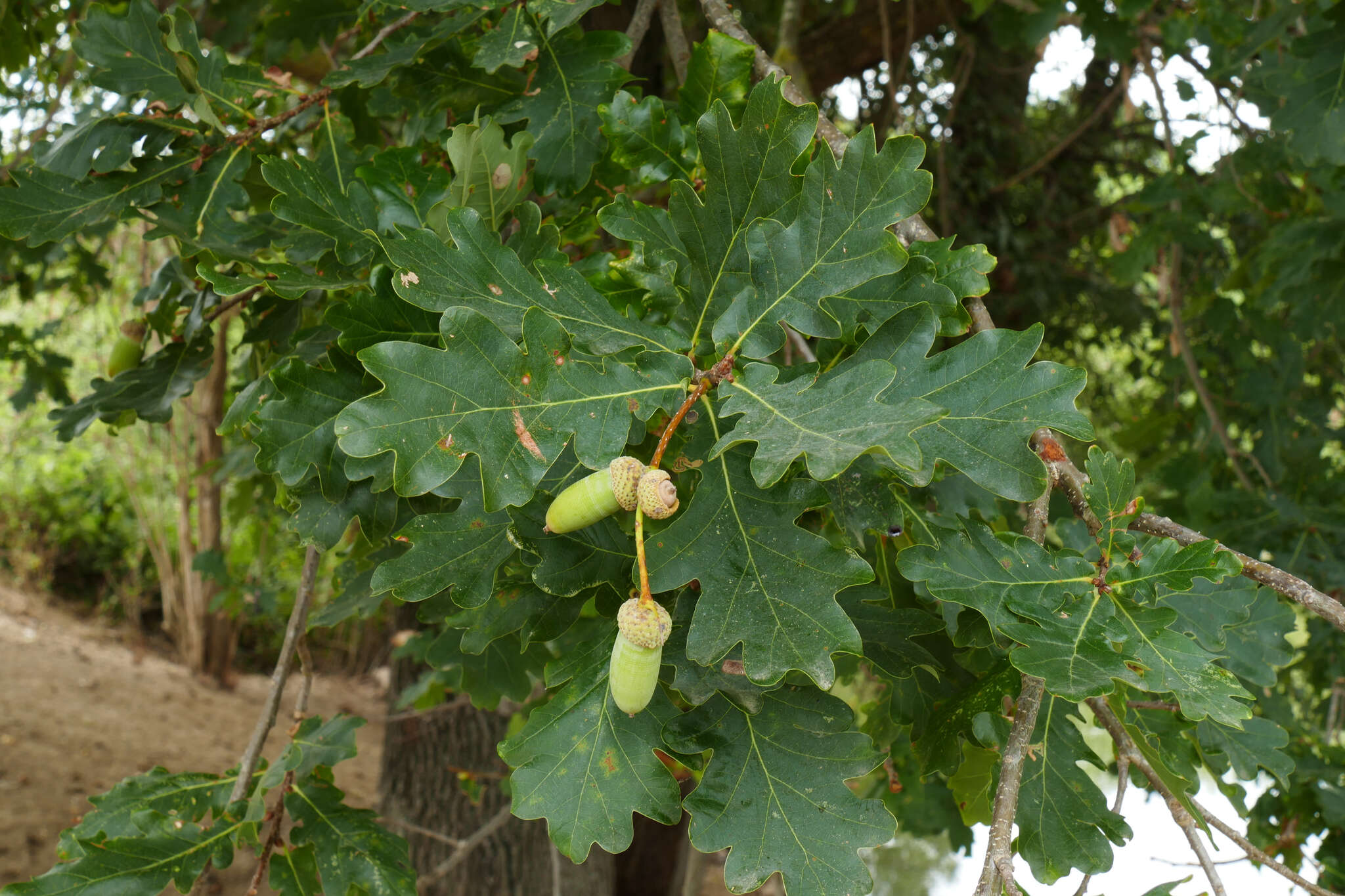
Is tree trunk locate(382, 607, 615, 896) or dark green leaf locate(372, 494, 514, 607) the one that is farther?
tree trunk locate(382, 607, 615, 896)

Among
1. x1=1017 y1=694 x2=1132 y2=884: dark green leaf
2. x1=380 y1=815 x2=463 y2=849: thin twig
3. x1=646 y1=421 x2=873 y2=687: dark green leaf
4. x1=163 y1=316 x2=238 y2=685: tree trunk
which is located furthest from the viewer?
x1=163 y1=316 x2=238 y2=685: tree trunk

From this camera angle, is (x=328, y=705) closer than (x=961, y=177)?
No

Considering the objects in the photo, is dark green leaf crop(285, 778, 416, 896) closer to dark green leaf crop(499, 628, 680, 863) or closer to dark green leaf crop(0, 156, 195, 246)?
dark green leaf crop(499, 628, 680, 863)

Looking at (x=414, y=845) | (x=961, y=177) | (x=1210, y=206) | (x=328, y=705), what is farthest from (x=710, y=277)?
(x=328, y=705)

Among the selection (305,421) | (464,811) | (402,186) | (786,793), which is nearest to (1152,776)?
(786,793)

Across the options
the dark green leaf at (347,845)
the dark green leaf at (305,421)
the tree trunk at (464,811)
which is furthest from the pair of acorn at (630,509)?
the tree trunk at (464,811)

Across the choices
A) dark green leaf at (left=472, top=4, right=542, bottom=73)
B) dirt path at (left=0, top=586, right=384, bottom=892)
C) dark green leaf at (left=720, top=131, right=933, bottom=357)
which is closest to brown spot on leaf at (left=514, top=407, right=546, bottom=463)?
dark green leaf at (left=720, top=131, right=933, bottom=357)

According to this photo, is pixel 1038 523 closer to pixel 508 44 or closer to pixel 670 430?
pixel 670 430

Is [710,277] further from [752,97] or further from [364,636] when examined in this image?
[364,636]
